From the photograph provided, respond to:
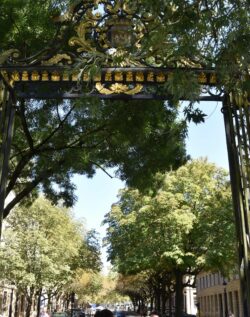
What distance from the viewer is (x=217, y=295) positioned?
63.4 m

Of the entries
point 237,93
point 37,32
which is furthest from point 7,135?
point 237,93

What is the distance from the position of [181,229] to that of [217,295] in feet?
114

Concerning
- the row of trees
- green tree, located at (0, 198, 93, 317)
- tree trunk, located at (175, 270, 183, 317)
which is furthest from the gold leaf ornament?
green tree, located at (0, 198, 93, 317)

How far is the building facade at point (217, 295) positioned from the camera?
2066 inches

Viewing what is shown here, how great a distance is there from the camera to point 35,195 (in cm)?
1577

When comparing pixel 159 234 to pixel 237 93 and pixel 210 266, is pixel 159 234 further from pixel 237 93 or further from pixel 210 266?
pixel 237 93

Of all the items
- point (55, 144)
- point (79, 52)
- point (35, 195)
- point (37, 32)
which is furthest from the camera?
point (35, 195)

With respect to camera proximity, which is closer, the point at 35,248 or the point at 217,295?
the point at 35,248

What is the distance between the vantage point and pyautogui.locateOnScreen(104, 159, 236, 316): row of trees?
1252 inches

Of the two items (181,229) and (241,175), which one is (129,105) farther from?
(181,229)

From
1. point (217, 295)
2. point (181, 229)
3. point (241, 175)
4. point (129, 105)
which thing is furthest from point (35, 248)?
point (217, 295)

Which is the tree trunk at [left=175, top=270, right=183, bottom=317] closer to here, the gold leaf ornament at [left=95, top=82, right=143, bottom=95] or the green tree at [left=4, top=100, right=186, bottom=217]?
the green tree at [left=4, top=100, right=186, bottom=217]

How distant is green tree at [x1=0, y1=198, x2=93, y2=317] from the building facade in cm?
2006

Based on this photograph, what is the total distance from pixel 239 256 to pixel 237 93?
2.38 meters
